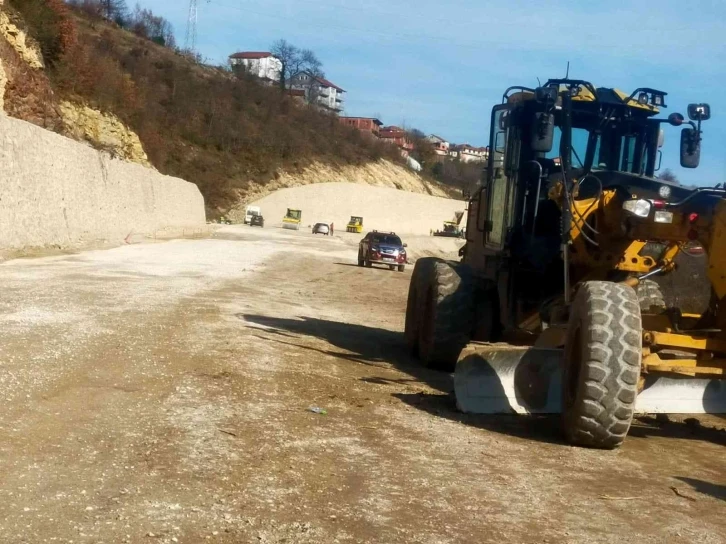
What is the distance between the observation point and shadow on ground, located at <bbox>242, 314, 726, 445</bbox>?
805 centimetres

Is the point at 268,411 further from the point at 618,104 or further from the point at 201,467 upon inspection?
the point at 618,104

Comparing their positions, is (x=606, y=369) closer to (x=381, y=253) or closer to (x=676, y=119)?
(x=676, y=119)

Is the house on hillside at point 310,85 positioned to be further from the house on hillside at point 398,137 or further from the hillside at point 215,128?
the hillside at point 215,128

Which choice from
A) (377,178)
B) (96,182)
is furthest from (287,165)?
(96,182)

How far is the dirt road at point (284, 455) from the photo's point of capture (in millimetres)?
5008

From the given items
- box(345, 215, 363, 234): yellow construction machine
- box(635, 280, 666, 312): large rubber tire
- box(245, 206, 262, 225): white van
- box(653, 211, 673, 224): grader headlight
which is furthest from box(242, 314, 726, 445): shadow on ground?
box(345, 215, 363, 234): yellow construction machine

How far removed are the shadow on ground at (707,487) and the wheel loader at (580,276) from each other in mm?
630

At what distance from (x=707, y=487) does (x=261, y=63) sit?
173156mm

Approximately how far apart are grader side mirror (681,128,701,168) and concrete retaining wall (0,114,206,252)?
18498 millimetres

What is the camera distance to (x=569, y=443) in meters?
7.29

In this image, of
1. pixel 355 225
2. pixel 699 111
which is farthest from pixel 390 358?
pixel 355 225

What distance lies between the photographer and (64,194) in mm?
30609

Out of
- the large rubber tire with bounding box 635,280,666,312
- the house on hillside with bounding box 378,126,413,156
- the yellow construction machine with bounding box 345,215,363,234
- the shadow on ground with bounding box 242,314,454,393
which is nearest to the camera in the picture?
the large rubber tire with bounding box 635,280,666,312

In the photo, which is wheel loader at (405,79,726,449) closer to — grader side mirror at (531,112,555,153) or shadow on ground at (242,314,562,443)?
grader side mirror at (531,112,555,153)
